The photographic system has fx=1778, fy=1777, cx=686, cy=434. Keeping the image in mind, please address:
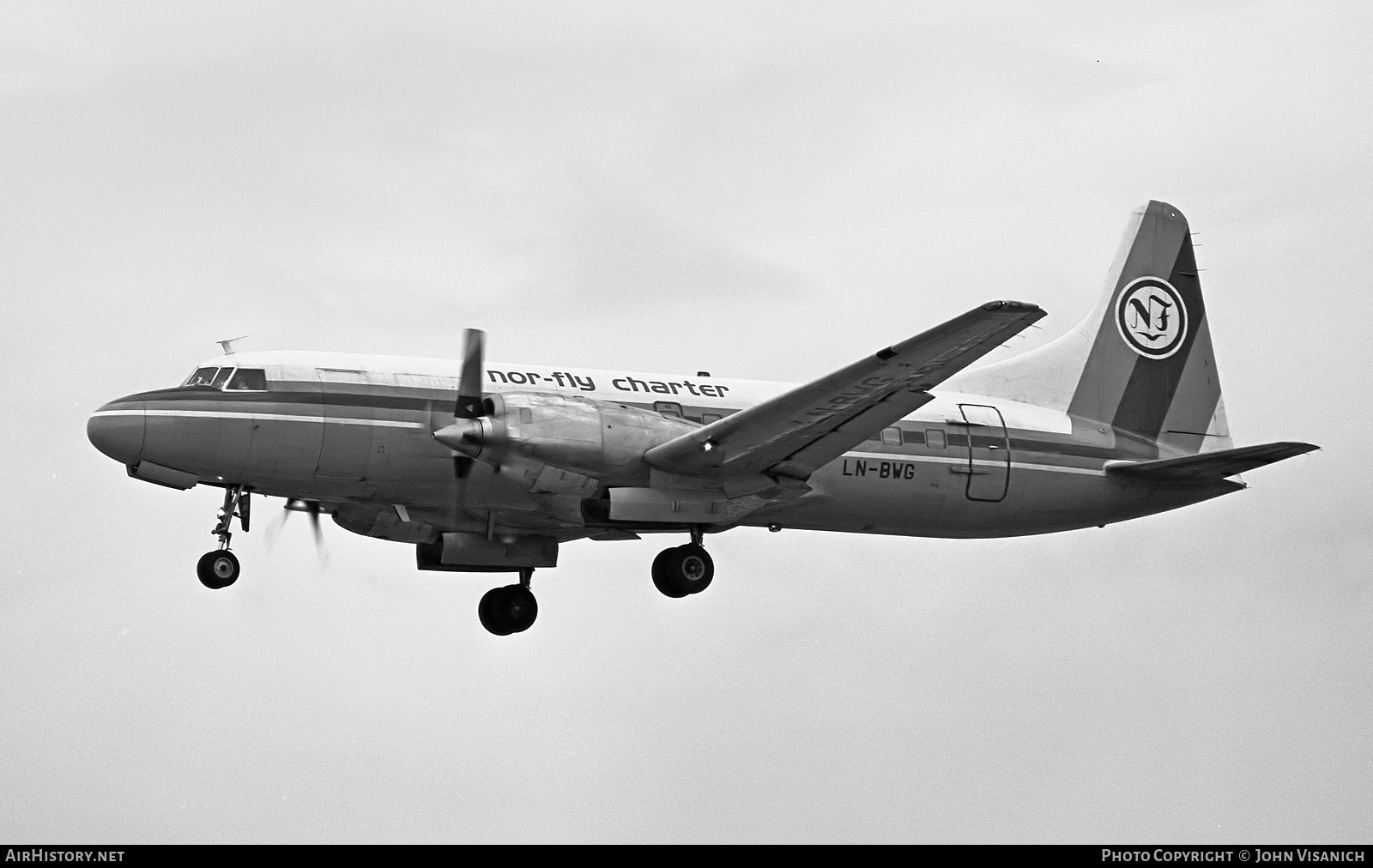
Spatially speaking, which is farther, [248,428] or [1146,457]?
[1146,457]

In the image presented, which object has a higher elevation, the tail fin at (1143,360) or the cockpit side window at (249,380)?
the tail fin at (1143,360)

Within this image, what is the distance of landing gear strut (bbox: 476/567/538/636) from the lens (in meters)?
25.8

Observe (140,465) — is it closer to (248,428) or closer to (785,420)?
(248,428)

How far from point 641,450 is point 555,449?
116 cm

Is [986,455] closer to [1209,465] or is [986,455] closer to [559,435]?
[1209,465]

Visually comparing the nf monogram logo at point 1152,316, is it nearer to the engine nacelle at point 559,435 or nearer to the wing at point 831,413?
the wing at point 831,413

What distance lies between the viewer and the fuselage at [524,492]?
70.7 feet

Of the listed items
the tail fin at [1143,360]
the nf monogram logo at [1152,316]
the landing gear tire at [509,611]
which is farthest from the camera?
the nf monogram logo at [1152,316]

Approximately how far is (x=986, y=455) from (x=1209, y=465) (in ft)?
10.2

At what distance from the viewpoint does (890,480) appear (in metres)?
24.4

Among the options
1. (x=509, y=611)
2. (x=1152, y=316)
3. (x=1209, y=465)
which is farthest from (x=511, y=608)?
(x=1152, y=316)

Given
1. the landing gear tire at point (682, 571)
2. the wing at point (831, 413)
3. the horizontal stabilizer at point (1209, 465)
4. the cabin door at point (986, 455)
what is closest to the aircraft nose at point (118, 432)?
the wing at point (831, 413)

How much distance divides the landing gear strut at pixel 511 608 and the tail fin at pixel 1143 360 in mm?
7093
